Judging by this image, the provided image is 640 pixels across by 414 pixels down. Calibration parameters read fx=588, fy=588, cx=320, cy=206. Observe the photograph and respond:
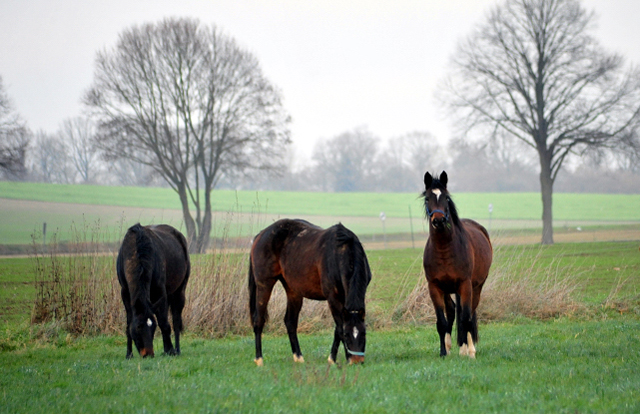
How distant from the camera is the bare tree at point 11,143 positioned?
28.4m

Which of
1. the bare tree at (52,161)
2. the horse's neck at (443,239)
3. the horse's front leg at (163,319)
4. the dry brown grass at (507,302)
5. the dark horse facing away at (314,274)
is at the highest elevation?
the bare tree at (52,161)

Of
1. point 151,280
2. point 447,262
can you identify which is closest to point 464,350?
point 447,262

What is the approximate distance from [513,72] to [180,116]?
2032 centimetres

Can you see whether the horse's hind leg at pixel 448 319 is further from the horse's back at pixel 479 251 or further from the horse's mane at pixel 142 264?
the horse's mane at pixel 142 264

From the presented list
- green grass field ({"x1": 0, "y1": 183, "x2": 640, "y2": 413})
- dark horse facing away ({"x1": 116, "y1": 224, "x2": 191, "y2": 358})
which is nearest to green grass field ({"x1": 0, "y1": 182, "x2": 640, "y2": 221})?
green grass field ({"x1": 0, "y1": 183, "x2": 640, "y2": 413})

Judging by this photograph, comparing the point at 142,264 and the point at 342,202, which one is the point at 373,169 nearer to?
the point at 342,202

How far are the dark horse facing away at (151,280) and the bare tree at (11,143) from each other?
22.3 m

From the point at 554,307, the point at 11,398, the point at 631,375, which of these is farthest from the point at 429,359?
the point at 554,307

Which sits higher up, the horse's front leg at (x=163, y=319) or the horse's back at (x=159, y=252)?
the horse's back at (x=159, y=252)

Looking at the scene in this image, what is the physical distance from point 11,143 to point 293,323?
26578 mm

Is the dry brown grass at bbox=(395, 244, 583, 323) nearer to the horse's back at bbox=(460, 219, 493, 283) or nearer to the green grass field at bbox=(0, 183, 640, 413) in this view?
the green grass field at bbox=(0, 183, 640, 413)

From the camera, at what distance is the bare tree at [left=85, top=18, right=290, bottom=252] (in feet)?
113

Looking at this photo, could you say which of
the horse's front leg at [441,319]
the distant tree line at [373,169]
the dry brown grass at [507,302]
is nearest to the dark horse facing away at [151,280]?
the horse's front leg at [441,319]

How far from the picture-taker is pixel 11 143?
29.3 m
